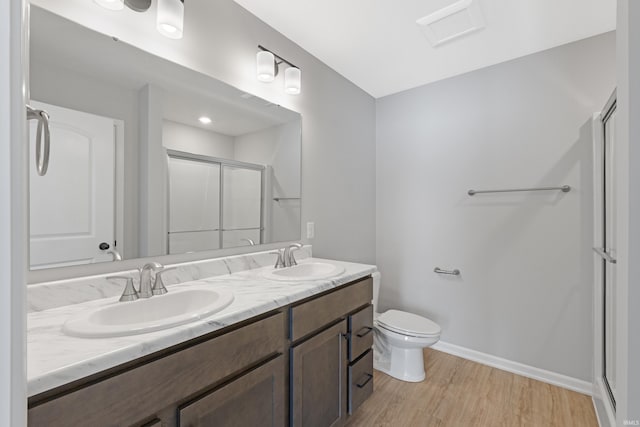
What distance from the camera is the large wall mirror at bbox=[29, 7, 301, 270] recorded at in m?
1.04

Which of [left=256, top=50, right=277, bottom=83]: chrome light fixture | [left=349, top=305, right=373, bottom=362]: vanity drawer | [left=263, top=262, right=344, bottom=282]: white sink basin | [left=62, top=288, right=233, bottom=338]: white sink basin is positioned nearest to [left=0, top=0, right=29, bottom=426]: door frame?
[left=62, top=288, right=233, bottom=338]: white sink basin

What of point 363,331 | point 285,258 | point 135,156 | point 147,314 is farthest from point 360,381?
point 135,156

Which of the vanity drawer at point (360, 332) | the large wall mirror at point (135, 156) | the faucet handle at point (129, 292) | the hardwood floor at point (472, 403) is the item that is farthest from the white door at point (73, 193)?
the hardwood floor at point (472, 403)

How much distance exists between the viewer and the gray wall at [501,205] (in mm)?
1924

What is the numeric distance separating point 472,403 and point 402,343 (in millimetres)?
515

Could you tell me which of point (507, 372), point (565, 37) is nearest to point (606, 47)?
point (565, 37)

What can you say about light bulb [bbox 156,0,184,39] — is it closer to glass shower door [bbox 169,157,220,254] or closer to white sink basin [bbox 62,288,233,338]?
glass shower door [bbox 169,157,220,254]

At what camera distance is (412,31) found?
73.3 inches

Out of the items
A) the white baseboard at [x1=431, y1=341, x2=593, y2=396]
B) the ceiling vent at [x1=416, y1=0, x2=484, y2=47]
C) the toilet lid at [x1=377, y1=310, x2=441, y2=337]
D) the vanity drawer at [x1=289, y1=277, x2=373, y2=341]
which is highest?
the ceiling vent at [x1=416, y1=0, x2=484, y2=47]

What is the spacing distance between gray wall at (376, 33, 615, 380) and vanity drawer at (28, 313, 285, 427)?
1873mm

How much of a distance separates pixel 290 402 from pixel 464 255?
5.91 ft

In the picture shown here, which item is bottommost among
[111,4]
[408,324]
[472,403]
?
[472,403]

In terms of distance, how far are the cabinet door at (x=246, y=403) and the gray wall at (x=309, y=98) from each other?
27.7 inches

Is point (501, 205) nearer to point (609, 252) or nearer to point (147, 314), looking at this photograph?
point (609, 252)
